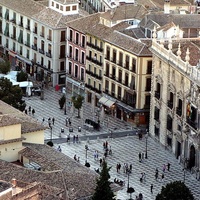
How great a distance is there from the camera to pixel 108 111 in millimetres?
143625

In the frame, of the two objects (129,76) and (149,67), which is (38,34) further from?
(149,67)

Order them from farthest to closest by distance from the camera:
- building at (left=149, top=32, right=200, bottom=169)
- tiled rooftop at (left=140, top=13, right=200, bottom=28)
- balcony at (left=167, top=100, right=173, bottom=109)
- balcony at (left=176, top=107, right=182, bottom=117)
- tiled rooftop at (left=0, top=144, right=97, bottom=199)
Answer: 1. tiled rooftop at (left=140, top=13, right=200, bottom=28)
2. balcony at (left=167, top=100, right=173, bottom=109)
3. balcony at (left=176, top=107, right=182, bottom=117)
4. building at (left=149, top=32, right=200, bottom=169)
5. tiled rooftop at (left=0, top=144, right=97, bottom=199)

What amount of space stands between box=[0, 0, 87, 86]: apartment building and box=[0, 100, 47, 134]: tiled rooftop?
147 feet

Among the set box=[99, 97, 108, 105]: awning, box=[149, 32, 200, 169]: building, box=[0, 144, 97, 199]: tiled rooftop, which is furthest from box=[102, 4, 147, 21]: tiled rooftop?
box=[0, 144, 97, 199]: tiled rooftop

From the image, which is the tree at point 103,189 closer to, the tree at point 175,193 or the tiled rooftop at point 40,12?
the tree at point 175,193

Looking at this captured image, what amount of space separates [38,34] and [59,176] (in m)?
68.9

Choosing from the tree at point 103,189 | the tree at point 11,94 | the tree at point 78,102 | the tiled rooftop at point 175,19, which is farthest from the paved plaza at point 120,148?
the tree at point 103,189

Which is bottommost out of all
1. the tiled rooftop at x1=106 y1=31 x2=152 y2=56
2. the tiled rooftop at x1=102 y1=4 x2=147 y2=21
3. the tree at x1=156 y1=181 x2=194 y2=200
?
the tree at x1=156 y1=181 x2=194 y2=200

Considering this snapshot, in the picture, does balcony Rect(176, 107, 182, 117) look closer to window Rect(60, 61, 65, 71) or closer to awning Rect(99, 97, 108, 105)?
awning Rect(99, 97, 108, 105)

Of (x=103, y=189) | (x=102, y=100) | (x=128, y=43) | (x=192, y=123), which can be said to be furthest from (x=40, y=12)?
(x=103, y=189)

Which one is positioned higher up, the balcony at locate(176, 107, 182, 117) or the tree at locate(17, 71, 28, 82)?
the balcony at locate(176, 107, 182, 117)

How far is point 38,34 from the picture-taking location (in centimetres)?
16088

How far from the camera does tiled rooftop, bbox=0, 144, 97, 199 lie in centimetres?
9219

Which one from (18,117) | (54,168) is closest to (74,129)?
(18,117)
